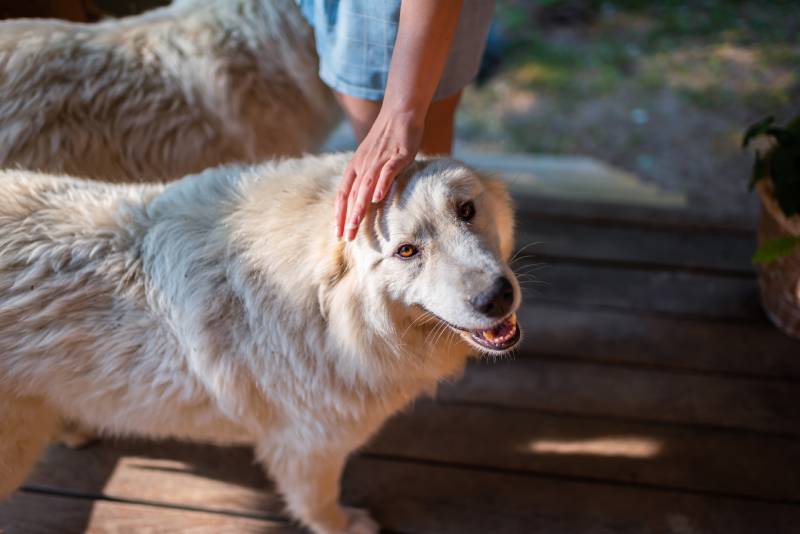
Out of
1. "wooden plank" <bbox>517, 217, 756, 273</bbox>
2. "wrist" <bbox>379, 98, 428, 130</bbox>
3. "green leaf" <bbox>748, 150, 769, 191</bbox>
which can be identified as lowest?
"wooden plank" <bbox>517, 217, 756, 273</bbox>

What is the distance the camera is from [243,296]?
1.32 metres

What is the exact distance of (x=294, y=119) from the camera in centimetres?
219

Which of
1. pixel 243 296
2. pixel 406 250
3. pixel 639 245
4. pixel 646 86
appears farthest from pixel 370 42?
pixel 646 86

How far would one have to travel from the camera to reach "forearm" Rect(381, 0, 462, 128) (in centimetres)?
133

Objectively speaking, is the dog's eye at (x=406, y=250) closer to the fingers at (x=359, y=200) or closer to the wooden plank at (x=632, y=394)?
Answer: the fingers at (x=359, y=200)

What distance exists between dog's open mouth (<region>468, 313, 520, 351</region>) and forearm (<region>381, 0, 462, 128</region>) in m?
0.47

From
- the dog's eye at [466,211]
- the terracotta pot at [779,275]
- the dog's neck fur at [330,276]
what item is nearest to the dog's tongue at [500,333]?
the dog's neck fur at [330,276]

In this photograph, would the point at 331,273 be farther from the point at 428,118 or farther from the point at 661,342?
the point at 661,342

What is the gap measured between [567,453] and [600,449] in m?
0.11

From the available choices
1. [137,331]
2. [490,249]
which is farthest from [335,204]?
[137,331]

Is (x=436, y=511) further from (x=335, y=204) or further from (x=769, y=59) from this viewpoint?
(x=769, y=59)

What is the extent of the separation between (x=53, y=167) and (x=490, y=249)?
1343mm

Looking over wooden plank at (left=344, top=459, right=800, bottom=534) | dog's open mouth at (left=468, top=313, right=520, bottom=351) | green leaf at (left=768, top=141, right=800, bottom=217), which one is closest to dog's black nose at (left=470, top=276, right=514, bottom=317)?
dog's open mouth at (left=468, top=313, right=520, bottom=351)

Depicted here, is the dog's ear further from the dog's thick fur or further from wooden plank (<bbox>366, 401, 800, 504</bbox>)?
the dog's thick fur
